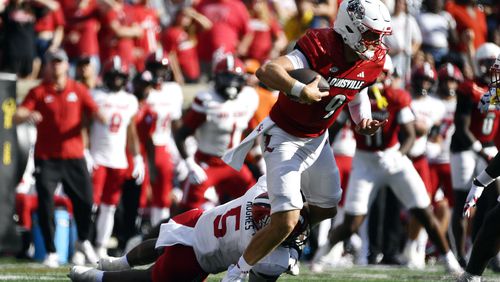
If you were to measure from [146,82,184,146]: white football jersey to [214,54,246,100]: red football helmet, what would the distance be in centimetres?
141

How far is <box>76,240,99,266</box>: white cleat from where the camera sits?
10211 mm

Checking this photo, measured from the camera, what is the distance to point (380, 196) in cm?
1136

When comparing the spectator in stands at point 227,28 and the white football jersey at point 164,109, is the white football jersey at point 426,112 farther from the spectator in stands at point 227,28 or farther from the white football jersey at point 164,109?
the spectator in stands at point 227,28

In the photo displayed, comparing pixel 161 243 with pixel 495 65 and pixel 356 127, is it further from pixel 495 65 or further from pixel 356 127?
pixel 495 65

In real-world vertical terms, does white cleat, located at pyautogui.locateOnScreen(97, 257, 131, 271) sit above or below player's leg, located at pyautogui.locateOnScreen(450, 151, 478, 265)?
above

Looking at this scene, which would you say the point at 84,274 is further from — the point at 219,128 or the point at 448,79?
the point at 448,79

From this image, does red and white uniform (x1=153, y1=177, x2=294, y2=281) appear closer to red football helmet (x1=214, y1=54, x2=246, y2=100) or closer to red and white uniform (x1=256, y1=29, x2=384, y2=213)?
red and white uniform (x1=256, y1=29, x2=384, y2=213)

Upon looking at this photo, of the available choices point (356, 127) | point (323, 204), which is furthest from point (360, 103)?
point (323, 204)

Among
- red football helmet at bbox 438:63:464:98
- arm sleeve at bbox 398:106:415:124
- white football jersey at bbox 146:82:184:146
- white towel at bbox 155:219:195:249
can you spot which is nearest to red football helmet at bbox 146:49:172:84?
white football jersey at bbox 146:82:184:146

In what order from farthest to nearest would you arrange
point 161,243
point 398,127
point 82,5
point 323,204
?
point 82,5 → point 398,127 → point 323,204 → point 161,243

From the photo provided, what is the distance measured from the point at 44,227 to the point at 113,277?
13.0 feet

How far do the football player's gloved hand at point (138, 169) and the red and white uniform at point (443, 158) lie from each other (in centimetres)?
280

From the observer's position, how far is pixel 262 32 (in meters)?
13.9

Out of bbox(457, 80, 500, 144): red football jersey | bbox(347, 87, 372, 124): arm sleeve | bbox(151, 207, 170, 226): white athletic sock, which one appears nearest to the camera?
bbox(347, 87, 372, 124): arm sleeve
